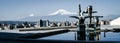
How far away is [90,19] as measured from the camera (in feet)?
79.4

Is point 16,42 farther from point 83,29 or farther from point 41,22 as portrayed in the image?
point 41,22

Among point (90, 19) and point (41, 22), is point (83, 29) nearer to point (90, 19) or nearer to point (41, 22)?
point (90, 19)

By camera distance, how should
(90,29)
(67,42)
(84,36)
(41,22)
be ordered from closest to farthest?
1. (67,42)
2. (84,36)
3. (90,29)
4. (41,22)

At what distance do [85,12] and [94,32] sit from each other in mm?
1563

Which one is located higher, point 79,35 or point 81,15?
point 81,15

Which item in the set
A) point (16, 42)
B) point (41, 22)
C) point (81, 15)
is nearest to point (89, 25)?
point (81, 15)

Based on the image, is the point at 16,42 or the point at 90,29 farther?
the point at 90,29

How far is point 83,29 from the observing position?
22.8m

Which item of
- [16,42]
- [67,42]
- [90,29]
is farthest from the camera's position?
[90,29]

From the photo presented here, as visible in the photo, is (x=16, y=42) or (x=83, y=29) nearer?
(x=16, y=42)

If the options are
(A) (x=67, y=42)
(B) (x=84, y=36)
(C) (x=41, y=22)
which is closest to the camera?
(A) (x=67, y=42)

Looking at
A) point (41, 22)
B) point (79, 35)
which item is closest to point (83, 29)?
point (79, 35)

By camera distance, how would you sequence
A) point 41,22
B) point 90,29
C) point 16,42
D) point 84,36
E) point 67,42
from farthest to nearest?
point 41,22
point 90,29
point 84,36
point 16,42
point 67,42

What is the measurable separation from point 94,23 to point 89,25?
437mm
